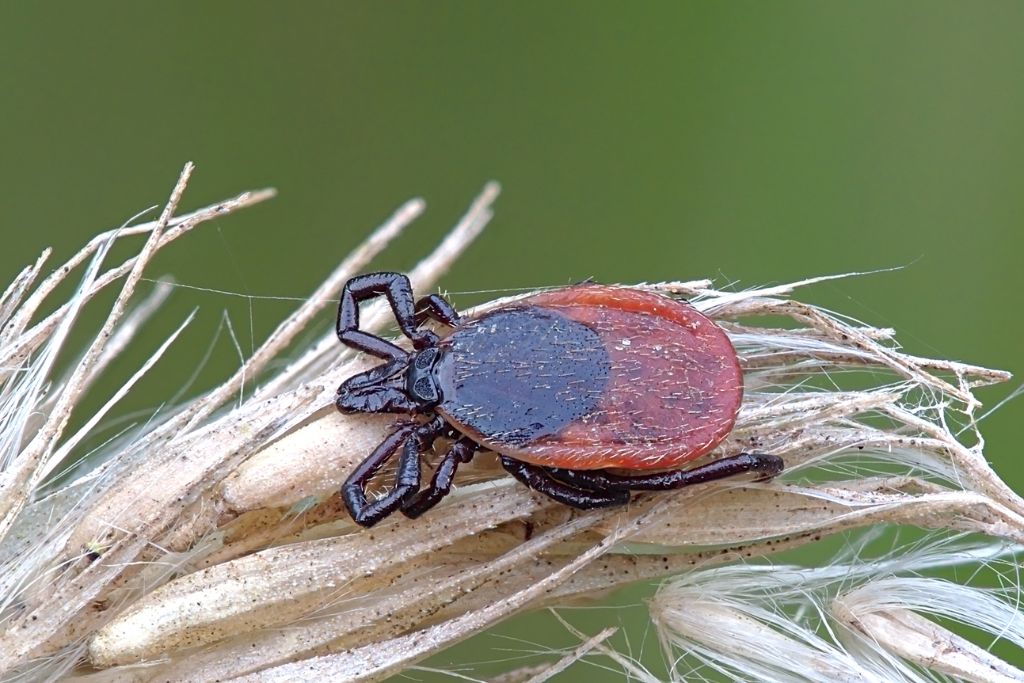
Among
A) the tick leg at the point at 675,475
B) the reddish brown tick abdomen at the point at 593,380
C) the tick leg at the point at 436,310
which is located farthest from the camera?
the tick leg at the point at 436,310

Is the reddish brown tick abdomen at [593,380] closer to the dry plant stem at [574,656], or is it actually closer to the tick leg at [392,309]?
the tick leg at [392,309]

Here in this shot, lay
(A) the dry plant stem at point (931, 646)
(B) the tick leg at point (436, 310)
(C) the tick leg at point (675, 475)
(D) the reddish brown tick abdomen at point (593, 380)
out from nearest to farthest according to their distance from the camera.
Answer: (A) the dry plant stem at point (931, 646) < (C) the tick leg at point (675, 475) < (D) the reddish brown tick abdomen at point (593, 380) < (B) the tick leg at point (436, 310)

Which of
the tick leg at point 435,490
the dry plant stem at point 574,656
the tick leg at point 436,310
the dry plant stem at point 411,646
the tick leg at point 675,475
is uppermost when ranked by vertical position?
the tick leg at point 436,310

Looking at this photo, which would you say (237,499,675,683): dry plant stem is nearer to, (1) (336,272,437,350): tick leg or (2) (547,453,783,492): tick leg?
(2) (547,453,783,492): tick leg

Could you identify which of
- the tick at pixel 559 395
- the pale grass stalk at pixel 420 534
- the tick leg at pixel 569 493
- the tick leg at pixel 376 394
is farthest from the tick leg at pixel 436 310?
the tick leg at pixel 569 493

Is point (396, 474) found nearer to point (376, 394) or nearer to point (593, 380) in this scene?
point (376, 394)

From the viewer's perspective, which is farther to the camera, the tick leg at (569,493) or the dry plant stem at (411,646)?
the tick leg at (569,493)

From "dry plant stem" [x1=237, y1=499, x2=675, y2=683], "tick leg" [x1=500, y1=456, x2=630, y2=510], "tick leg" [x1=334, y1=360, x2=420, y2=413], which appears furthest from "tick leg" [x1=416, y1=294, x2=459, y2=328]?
"dry plant stem" [x1=237, y1=499, x2=675, y2=683]

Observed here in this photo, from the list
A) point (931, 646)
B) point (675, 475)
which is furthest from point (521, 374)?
point (931, 646)
